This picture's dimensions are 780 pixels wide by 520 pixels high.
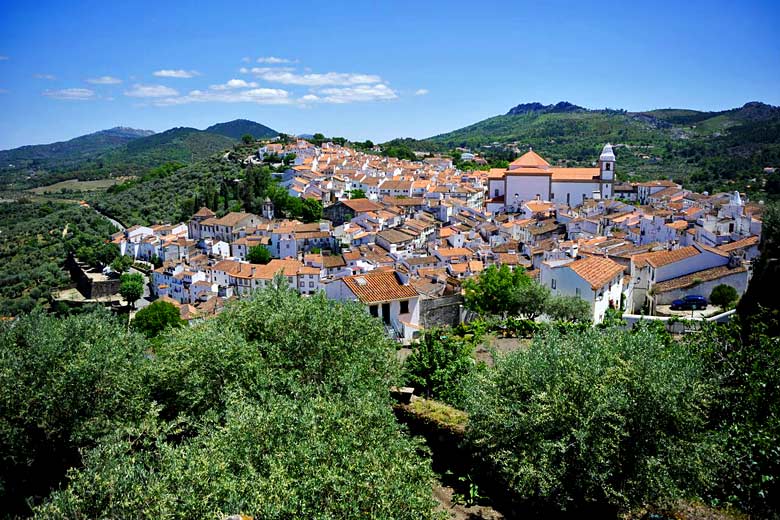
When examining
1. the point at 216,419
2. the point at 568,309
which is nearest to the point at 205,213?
the point at 568,309

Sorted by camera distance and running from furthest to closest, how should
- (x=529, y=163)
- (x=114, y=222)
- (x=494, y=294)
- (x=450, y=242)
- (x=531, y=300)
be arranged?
1. (x=114, y=222)
2. (x=529, y=163)
3. (x=450, y=242)
4. (x=494, y=294)
5. (x=531, y=300)

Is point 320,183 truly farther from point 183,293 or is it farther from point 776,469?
point 776,469

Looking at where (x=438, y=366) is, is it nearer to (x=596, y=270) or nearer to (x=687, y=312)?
(x=596, y=270)

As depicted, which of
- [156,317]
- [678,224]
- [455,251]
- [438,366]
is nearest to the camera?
[438,366]

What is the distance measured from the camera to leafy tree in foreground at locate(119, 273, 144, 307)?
58594mm

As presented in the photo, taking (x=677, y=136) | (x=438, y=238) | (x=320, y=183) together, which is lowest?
(x=438, y=238)

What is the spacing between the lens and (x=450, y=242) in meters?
53.6

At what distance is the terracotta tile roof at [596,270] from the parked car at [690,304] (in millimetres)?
→ 3027

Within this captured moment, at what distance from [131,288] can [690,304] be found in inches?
2051

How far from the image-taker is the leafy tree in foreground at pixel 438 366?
14502 mm

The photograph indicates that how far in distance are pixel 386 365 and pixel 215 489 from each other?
5.64 meters

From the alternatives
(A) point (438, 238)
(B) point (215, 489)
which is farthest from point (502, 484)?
(A) point (438, 238)

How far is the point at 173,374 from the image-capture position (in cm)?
1134

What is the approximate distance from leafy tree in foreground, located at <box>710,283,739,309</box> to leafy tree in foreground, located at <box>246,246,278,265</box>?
45.0m
